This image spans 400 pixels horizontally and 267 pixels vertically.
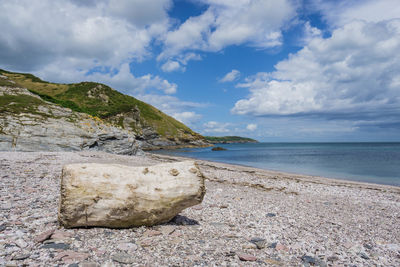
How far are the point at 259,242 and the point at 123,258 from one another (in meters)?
3.53

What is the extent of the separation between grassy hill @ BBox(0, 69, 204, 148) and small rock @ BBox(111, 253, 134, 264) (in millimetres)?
78149

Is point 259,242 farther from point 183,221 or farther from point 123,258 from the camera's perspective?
point 123,258

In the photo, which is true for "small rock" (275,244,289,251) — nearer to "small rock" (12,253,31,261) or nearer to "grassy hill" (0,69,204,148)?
"small rock" (12,253,31,261)

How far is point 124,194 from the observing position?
6.16 meters

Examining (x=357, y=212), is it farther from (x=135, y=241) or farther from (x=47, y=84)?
(x=47, y=84)

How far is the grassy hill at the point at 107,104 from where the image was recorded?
285 ft

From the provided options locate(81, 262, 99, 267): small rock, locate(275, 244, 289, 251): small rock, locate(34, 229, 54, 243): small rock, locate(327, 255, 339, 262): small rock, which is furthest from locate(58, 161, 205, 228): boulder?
locate(327, 255, 339, 262): small rock

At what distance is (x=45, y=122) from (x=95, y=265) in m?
28.6

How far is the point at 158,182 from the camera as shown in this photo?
6715 mm

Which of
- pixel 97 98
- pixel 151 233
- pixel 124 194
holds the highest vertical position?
pixel 97 98

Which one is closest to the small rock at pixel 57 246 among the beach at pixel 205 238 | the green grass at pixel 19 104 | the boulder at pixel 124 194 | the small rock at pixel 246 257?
the beach at pixel 205 238

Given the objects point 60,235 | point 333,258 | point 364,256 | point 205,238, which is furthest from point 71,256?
point 364,256

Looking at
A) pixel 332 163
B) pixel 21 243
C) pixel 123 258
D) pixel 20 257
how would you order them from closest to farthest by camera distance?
pixel 20 257 → pixel 123 258 → pixel 21 243 → pixel 332 163

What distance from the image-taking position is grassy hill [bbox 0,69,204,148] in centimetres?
8675
